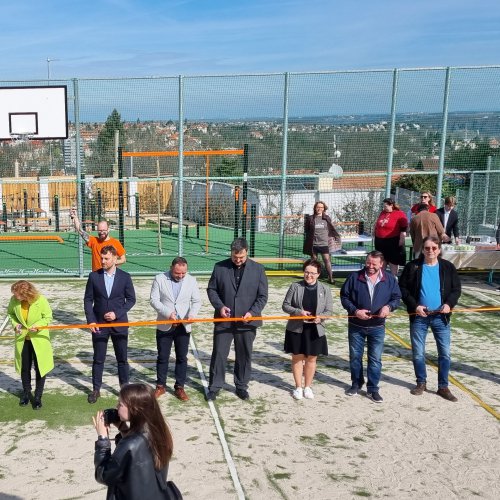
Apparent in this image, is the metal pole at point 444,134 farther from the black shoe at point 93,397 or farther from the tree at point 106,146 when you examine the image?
the black shoe at point 93,397

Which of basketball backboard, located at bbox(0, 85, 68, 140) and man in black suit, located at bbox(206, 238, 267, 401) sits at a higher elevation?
basketball backboard, located at bbox(0, 85, 68, 140)

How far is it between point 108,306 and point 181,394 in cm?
126

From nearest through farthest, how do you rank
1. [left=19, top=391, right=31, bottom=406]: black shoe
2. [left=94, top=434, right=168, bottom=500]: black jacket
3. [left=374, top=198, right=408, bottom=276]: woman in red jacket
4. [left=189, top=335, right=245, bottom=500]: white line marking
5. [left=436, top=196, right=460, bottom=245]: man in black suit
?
[left=94, top=434, right=168, bottom=500]: black jacket, [left=189, top=335, right=245, bottom=500]: white line marking, [left=19, top=391, right=31, bottom=406]: black shoe, [left=374, top=198, right=408, bottom=276]: woman in red jacket, [left=436, top=196, right=460, bottom=245]: man in black suit

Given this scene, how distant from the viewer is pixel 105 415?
10.6ft

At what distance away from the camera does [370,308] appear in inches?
264

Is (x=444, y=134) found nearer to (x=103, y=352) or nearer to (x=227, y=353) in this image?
(x=227, y=353)

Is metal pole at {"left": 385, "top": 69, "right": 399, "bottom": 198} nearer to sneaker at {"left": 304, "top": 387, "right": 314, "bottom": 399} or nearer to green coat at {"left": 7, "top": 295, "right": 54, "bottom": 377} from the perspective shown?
sneaker at {"left": 304, "top": 387, "right": 314, "bottom": 399}

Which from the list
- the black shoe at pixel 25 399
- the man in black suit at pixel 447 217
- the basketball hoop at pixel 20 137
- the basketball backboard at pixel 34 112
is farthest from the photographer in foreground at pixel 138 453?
the basketball hoop at pixel 20 137

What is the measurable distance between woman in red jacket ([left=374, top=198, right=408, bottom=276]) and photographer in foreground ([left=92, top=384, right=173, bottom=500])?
8.76m

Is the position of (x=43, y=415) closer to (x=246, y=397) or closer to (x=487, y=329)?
(x=246, y=397)

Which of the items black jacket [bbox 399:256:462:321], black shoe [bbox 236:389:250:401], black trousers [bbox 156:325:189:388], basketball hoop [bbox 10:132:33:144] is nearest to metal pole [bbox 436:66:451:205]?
black jacket [bbox 399:256:462:321]

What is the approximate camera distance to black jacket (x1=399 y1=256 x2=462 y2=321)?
6.83 metres

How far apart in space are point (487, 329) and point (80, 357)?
6.20 m

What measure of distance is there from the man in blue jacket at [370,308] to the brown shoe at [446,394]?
70cm
